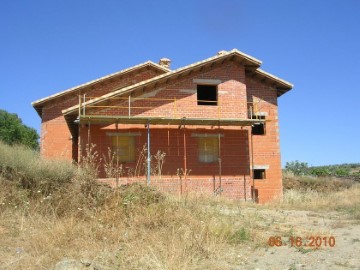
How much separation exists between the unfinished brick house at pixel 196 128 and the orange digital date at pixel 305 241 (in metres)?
9.73

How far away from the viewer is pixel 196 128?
2014 centimetres

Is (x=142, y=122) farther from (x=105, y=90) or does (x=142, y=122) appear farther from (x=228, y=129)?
(x=105, y=90)

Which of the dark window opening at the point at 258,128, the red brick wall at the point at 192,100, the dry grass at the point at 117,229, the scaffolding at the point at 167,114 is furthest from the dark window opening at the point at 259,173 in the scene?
the dry grass at the point at 117,229

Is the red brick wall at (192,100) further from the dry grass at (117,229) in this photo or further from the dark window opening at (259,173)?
the dry grass at (117,229)

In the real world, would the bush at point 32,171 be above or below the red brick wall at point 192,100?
below

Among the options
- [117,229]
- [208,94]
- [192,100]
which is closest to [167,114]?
[192,100]

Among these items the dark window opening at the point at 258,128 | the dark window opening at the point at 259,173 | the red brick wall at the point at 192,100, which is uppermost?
the red brick wall at the point at 192,100

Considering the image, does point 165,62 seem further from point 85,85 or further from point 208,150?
point 208,150

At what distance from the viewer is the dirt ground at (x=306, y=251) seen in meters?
6.75

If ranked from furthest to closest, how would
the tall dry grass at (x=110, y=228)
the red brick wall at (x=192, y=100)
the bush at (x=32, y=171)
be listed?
1. the red brick wall at (x=192, y=100)
2. the bush at (x=32, y=171)
3. the tall dry grass at (x=110, y=228)

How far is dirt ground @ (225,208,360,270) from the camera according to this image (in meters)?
6.75

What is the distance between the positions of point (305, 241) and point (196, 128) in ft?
39.9

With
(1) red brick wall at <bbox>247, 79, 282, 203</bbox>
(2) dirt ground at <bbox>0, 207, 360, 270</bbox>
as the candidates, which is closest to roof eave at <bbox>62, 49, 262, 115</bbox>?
(1) red brick wall at <bbox>247, 79, 282, 203</bbox>

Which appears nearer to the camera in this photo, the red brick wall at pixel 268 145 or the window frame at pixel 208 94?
the window frame at pixel 208 94
